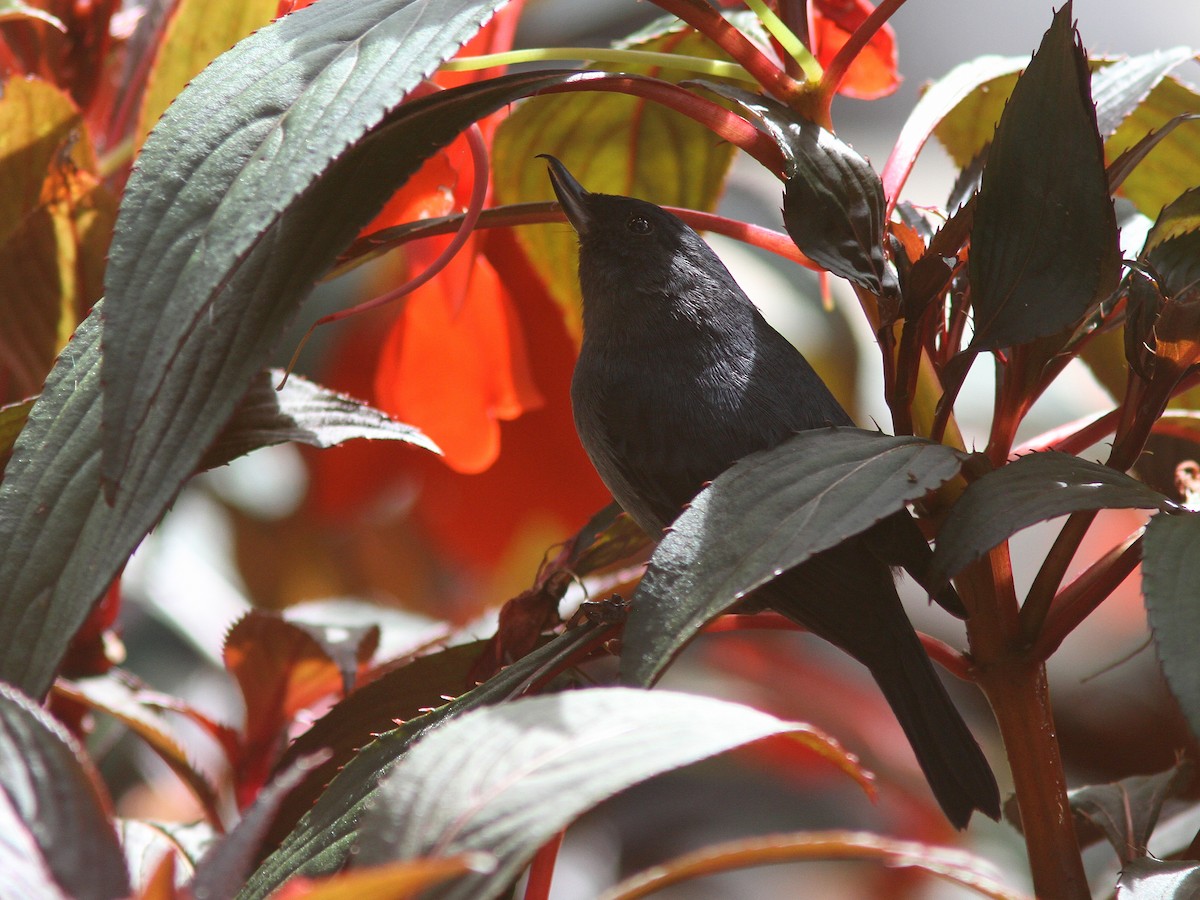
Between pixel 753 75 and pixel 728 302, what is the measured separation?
0.33 m

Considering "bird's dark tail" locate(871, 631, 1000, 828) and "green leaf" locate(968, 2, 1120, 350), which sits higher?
"green leaf" locate(968, 2, 1120, 350)

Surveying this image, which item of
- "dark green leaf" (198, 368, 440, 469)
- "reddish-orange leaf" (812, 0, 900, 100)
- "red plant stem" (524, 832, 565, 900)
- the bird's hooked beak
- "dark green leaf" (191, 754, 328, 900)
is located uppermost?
"reddish-orange leaf" (812, 0, 900, 100)

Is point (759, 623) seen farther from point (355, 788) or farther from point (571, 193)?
point (571, 193)

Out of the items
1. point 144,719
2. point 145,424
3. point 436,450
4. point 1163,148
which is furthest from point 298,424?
point 1163,148

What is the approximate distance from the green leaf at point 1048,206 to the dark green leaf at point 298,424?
1.16 ft

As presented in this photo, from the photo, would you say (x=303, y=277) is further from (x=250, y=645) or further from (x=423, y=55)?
(x=250, y=645)

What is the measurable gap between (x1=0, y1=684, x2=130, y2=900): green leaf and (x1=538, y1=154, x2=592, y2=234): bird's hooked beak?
A: 0.58 metres

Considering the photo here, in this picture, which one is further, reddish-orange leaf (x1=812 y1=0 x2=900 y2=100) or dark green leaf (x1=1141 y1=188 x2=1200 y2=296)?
reddish-orange leaf (x1=812 y1=0 x2=900 y2=100)

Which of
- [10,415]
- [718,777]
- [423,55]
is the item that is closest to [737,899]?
[718,777]

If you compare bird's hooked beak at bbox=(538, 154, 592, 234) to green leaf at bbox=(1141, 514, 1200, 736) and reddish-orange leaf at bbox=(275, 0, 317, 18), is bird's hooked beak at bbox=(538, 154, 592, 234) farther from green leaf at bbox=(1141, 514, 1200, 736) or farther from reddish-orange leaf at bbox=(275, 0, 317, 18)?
green leaf at bbox=(1141, 514, 1200, 736)

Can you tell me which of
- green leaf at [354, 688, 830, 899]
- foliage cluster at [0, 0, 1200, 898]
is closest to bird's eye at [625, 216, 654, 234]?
Result: foliage cluster at [0, 0, 1200, 898]

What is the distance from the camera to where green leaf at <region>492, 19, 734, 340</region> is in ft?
3.05

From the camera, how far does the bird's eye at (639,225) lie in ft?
3.37

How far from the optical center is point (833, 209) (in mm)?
589
